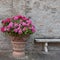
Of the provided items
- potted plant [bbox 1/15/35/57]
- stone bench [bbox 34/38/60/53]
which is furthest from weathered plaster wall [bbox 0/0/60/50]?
potted plant [bbox 1/15/35/57]

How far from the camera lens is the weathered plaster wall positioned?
22.2 ft

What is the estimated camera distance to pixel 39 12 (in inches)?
270

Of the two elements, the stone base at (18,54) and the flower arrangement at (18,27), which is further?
the stone base at (18,54)

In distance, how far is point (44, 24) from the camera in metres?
6.91

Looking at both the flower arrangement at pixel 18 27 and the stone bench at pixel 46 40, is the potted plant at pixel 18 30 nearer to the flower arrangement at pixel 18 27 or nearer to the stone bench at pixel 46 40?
the flower arrangement at pixel 18 27

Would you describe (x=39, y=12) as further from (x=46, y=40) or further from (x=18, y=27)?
(x=18, y=27)

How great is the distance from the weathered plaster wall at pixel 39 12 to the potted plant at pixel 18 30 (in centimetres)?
58

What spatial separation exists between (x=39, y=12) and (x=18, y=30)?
120 centimetres

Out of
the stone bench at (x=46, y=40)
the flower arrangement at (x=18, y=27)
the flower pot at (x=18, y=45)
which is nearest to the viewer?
the flower arrangement at (x=18, y=27)

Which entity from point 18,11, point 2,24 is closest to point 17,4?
point 18,11

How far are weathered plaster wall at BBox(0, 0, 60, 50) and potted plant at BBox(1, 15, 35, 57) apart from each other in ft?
1.89

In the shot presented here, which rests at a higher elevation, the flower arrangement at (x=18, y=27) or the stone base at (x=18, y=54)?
the flower arrangement at (x=18, y=27)

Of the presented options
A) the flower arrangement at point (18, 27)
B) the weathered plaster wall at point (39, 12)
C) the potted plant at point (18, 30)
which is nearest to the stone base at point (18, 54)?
the potted plant at point (18, 30)

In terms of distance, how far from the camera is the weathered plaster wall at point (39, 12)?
6772mm
